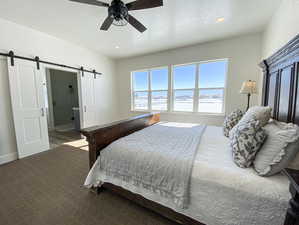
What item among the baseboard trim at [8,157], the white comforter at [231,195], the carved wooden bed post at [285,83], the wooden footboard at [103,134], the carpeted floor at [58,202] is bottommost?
the carpeted floor at [58,202]

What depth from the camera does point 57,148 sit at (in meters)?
3.34

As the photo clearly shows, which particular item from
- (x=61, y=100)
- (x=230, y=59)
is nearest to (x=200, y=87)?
(x=230, y=59)

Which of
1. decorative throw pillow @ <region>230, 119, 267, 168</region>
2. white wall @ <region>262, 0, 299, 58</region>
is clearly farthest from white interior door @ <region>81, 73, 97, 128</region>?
white wall @ <region>262, 0, 299, 58</region>

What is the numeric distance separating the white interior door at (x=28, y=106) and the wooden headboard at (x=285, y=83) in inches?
170

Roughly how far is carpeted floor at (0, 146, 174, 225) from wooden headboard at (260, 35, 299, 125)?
1.78 metres

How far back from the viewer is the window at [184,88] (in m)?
3.69

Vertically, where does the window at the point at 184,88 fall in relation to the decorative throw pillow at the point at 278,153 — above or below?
above

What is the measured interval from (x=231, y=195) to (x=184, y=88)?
3410 mm

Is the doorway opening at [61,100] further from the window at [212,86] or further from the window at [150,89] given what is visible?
the window at [212,86]

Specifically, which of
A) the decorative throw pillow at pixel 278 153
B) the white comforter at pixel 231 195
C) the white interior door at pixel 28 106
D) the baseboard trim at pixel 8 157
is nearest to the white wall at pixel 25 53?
the baseboard trim at pixel 8 157

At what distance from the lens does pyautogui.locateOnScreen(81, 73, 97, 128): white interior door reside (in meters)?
4.04

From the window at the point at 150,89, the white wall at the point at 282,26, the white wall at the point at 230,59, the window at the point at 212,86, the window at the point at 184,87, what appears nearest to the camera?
the white wall at the point at 282,26

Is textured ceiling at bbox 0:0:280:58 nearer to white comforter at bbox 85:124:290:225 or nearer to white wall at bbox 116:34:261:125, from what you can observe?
white wall at bbox 116:34:261:125

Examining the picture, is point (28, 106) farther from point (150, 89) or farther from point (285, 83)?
point (285, 83)
